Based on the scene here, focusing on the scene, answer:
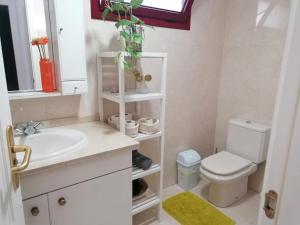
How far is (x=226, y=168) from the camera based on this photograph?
187 cm

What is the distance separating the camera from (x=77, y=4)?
1314 millimetres

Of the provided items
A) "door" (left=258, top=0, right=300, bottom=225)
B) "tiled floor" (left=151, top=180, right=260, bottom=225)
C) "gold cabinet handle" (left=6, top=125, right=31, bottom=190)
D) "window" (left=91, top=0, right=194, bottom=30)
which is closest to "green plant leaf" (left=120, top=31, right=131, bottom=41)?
"window" (left=91, top=0, right=194, bottom=30)

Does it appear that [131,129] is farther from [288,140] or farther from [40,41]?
[288,140]

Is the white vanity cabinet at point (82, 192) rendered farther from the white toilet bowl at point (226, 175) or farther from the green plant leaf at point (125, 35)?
the white toilet bowl at point (226, 175)

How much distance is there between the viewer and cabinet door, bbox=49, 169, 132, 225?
1.11 m

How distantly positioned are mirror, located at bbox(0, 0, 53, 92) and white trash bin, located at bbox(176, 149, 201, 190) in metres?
1.47

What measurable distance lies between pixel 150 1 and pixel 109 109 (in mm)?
952

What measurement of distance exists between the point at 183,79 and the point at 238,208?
1321 mm

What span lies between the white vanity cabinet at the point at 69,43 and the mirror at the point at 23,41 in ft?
0.27

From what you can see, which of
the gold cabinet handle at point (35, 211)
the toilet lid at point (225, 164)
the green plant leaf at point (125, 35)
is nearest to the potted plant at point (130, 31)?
the green plant leaf at point (125, 35)

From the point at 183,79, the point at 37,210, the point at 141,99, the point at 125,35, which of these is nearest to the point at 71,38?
the point at 125,35

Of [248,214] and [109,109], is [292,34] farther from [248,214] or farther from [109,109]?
[248,214]

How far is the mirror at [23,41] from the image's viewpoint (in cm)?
123

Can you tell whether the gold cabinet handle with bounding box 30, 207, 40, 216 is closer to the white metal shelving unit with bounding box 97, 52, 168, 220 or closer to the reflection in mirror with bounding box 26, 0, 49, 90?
the white metal shelving unit with bounding box 97, 52, 168, 220
